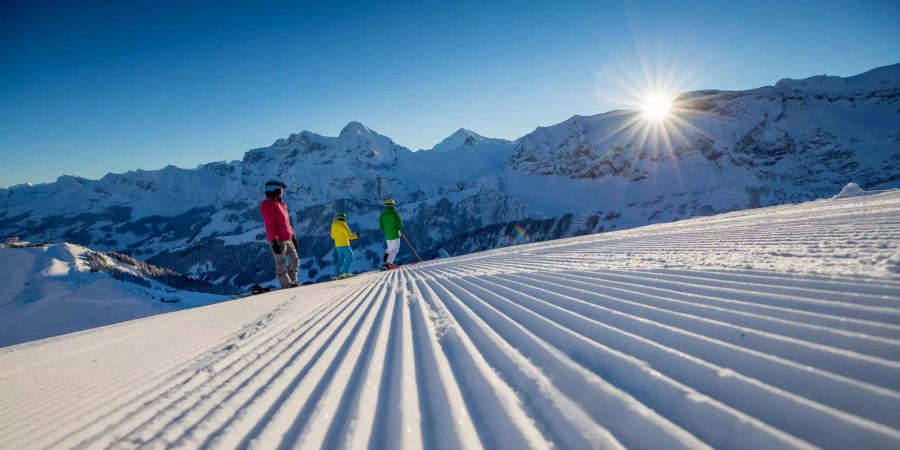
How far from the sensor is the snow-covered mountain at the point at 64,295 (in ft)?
35.6

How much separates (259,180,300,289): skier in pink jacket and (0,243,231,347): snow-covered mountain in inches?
206

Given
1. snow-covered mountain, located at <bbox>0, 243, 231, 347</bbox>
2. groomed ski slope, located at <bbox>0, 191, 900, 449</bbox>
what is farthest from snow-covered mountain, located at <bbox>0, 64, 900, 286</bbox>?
groomed ski slope, located at <bbox>0, 191, 900, 449</bbox>

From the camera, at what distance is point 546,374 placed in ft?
7.20

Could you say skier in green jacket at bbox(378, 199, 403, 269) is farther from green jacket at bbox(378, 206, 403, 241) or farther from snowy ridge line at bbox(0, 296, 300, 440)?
snowy ridge line at bbox(0, 296, 300, 440)

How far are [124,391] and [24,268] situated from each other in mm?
17537

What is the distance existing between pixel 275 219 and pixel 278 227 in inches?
8.2

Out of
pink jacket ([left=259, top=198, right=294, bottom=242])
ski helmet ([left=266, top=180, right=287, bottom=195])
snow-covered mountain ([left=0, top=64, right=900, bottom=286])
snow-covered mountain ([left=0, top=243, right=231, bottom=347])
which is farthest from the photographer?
snow-covered mountain ([left=0, top=64, right=900, bottom=286])

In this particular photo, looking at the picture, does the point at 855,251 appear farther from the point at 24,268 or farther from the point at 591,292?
the point at 24,268

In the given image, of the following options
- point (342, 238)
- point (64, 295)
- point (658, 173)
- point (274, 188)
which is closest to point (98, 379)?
point (274, 188)

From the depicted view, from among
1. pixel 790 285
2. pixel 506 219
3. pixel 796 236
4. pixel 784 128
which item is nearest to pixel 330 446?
pixel 790 285

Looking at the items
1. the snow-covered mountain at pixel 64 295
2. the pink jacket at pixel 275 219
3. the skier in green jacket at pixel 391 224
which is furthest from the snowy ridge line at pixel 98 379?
the snow-covered mountain at pixel 64 295

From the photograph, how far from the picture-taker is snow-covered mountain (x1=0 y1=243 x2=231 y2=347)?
1085 cm

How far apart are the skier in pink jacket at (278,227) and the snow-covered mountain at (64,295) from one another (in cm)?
524

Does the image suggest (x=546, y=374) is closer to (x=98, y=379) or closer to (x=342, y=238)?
(x=98, y=379)
